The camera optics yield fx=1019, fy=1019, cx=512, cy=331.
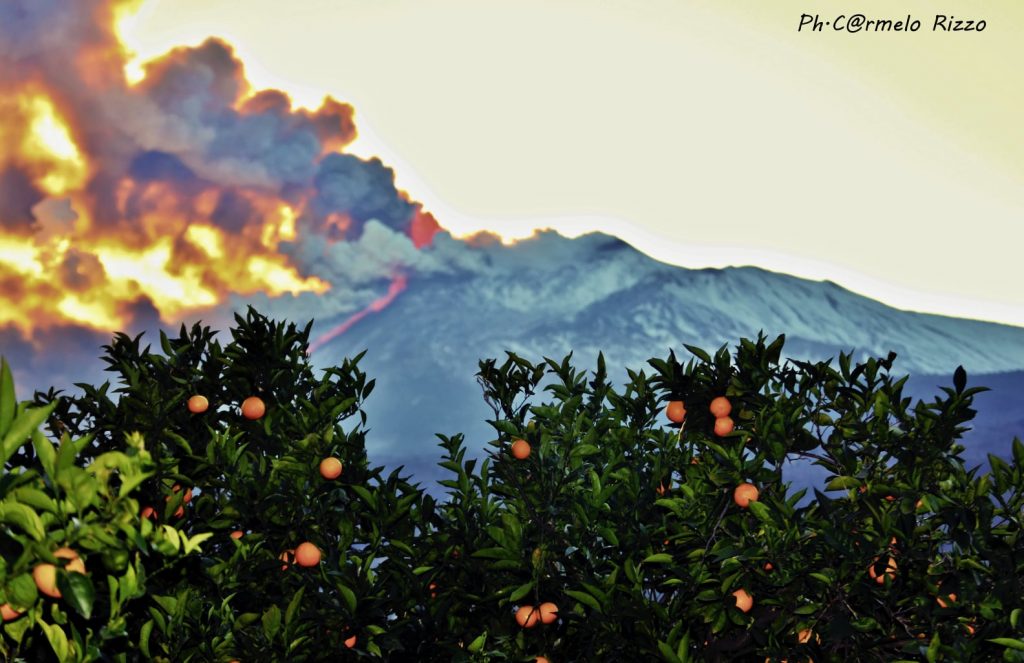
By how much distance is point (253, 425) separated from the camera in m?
4.96

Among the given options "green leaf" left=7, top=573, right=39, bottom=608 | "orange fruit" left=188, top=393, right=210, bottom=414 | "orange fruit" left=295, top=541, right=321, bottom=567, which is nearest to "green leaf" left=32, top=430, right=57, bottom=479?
"green leaf" left=7, top=573, right=39, bottom=608

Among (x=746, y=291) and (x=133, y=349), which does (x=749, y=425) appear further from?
(x=746, y=291)

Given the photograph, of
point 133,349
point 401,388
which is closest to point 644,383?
point 133,349

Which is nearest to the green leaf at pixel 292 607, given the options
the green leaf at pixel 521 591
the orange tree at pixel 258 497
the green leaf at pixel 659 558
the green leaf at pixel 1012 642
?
the orange tree at pixel 258 497

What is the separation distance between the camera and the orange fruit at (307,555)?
4.44 metres

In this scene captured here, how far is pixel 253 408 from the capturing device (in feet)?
16.1

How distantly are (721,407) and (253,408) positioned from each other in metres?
2.23

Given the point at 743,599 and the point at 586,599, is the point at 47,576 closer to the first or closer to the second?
the point at 586,599

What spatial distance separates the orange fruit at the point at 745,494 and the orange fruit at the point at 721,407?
17.1 inches

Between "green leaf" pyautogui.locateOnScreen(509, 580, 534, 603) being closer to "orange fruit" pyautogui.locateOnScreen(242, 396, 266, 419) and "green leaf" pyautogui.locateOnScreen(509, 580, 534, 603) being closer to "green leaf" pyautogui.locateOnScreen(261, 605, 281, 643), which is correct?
"green leaf" pyautogui.locateOnScreen(261, 605, 281, 643)

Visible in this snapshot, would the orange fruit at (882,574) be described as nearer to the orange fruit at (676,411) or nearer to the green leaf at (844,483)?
the green leaf at (844,483)

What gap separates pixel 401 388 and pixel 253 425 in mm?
25589

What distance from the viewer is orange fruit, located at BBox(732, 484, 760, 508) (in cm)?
434

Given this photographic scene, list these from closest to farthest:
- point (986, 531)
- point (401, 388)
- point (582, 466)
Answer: point (986, 531)
point (582, 466)
point (401, 388)
